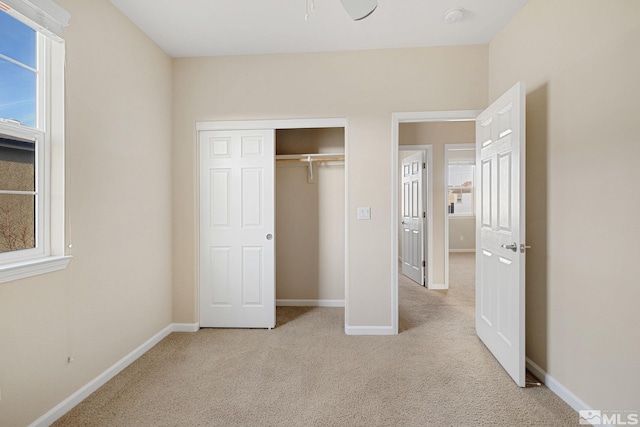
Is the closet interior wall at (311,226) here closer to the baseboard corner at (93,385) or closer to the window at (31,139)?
the baseboard corner at (93,385)

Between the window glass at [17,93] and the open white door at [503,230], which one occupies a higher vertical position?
the window glass at [17,93]

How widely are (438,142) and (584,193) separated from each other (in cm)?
319

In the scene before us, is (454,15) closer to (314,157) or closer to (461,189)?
(314,157)

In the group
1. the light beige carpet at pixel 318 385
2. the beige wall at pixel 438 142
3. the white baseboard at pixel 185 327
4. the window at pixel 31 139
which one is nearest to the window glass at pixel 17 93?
the window at pixel 31 139

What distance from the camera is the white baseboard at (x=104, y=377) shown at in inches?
71.3

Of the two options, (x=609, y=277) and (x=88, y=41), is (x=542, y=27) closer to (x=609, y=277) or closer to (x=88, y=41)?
(x=609, y=277)

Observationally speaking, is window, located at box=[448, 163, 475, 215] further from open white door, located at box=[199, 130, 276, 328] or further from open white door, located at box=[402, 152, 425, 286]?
open white door, located at box=[199, 130, 276, 328]

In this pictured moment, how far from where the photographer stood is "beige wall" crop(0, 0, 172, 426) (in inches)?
67.1

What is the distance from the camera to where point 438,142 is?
15.9ft

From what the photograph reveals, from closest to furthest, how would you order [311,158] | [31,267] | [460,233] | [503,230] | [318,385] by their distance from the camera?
[31,267] → [318,385] → [503,230] → [311,158] → [460,233]

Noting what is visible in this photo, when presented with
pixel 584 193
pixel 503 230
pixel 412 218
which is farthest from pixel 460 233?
pixel 584 193

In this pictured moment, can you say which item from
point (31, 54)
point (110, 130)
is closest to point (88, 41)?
point (31, 54)

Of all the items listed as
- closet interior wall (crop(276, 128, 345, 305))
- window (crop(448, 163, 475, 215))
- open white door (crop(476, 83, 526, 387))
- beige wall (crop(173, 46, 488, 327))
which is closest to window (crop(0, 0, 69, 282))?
beige wall (crop(173, 46, 488, 327))

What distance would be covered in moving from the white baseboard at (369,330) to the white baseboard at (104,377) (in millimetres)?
1571
